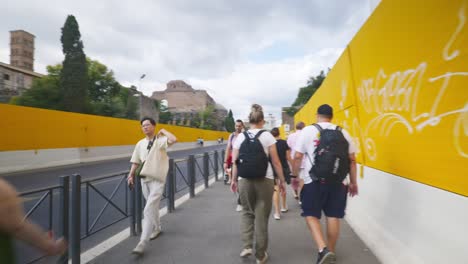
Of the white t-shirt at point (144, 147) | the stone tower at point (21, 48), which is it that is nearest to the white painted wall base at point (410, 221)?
the white t-shirt at point (144, 147)

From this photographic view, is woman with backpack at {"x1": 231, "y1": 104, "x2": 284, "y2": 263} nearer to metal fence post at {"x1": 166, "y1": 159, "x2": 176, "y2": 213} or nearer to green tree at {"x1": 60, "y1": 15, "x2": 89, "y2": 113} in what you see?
metal fence post at {"x1": 166, "y1": 159, "x2": 176, "y2": 213}

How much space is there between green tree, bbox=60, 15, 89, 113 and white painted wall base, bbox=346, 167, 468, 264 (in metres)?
34.5

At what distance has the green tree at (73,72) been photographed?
3309cm

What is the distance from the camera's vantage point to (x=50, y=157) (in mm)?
15938

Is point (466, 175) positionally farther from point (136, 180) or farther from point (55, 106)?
point (55, 106)

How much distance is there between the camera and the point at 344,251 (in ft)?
13.0

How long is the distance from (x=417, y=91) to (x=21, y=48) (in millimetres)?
109585

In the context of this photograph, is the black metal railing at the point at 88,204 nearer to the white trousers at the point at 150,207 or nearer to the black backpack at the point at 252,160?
the white trousers at the point at 150,207

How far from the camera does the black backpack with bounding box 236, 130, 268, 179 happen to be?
3488 mm

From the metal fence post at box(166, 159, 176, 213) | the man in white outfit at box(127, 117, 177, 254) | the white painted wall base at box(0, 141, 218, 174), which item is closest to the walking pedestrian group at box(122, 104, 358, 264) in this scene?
the man in white outfit at box(127, 117, 177, 254)

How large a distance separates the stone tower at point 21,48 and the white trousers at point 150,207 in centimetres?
10316

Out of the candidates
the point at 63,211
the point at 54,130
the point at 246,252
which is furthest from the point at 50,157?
the point at 246,252

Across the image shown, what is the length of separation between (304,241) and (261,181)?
4.79 ft

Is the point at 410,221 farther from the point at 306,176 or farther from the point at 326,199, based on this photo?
the point at 306,176
